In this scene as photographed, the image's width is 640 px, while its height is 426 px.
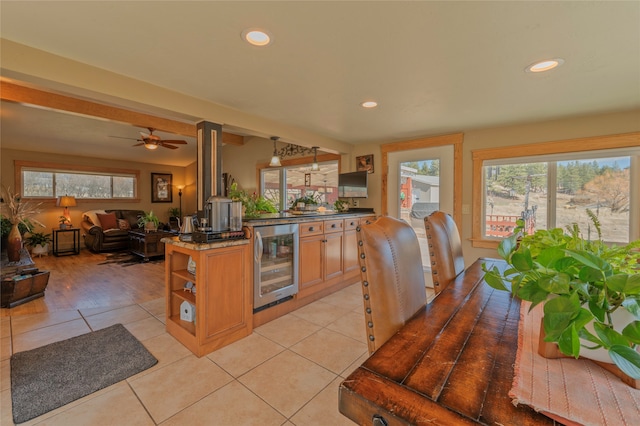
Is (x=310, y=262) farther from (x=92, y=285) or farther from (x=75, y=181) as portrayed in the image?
(x=75, y=181)

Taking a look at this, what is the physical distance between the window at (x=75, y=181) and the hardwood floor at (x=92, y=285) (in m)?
1.79

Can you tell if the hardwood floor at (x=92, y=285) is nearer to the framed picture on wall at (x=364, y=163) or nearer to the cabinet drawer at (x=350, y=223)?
the cabinet drawer at (x=350, y=223)

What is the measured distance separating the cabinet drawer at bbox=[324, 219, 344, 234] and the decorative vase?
3886 mm

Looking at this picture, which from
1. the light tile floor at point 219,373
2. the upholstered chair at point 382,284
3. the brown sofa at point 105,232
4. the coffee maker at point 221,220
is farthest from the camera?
the brown sofa at point 105,232

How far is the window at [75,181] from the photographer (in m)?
5.95

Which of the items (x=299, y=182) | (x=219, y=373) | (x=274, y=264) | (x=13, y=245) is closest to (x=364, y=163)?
(x=299, y=182)

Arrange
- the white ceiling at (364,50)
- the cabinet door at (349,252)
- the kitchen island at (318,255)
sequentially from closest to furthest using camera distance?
the white ceiling at (364,50)
the kitchen island at (318,255)
the cabinet door at (349,252)

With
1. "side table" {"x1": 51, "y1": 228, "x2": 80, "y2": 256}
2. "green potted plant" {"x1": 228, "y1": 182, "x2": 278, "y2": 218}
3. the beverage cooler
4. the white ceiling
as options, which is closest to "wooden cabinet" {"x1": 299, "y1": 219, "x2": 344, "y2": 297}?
the beverage cooler

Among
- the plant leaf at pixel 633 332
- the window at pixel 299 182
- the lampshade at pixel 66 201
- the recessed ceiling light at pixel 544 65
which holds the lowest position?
the plant leaf at pixel 633 332

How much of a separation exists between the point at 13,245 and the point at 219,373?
3.51 metres

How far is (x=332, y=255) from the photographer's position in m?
3.47

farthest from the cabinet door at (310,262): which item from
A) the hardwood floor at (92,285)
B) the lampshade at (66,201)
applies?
the lampshade at (66,201)

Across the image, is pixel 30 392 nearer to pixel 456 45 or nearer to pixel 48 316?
pixel 48 316

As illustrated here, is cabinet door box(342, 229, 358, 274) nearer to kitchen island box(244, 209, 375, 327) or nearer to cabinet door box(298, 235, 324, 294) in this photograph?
kitchen island box(244, 209, 375, 327)
